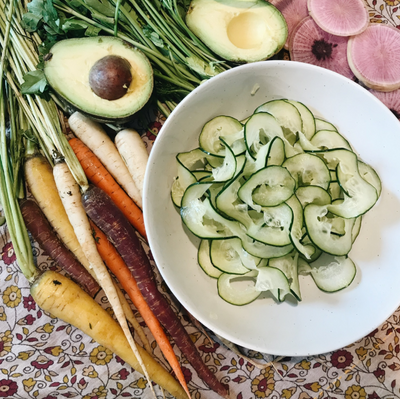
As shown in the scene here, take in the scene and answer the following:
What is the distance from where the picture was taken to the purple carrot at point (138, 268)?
3.55 feet

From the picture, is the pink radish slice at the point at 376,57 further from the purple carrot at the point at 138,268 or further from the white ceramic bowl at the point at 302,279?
the purple carrot at the point at 138,268

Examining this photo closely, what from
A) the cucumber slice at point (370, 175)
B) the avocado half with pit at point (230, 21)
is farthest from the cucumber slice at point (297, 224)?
the avocado half with pit at point (230, 21)

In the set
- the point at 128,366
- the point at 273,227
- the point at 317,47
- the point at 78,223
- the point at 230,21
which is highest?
the point at 230,21

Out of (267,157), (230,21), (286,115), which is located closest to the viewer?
(267,157)

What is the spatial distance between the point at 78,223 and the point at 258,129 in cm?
61

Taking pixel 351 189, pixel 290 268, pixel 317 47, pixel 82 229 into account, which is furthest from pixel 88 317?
pixel 317 47

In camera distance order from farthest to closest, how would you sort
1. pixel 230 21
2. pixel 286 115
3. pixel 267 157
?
pixel 230 21 → pixel 286 115 → pixel 267 157

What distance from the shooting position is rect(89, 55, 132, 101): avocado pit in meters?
0.94

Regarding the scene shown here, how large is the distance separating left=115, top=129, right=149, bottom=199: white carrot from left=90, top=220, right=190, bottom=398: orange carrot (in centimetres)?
22

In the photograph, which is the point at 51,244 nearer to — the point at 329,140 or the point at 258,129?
the point at 258,129

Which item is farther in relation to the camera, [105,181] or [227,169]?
[105,181]

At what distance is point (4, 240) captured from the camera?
3.70 feet

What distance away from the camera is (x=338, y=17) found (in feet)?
3.54

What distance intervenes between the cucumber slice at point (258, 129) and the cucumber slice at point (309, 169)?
67 mm
